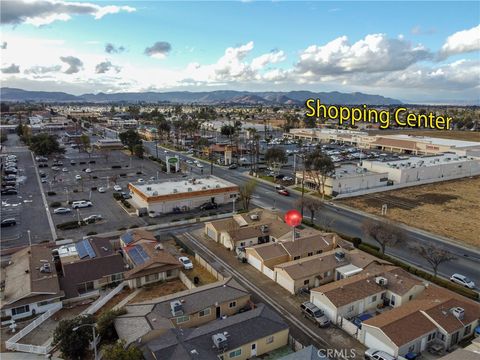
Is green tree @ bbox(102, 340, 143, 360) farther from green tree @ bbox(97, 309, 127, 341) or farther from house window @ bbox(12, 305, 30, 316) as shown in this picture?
house window @ bbox(12, 305, 30, 316)

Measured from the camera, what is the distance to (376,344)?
73.0 feet

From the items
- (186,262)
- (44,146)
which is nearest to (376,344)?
(186,262)

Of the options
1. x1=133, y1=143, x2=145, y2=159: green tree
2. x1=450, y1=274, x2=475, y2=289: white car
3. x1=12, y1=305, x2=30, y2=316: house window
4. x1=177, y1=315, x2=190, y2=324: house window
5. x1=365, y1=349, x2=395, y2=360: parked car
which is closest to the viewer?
x1=365, y1=349, x2=395, y2=360: parked car

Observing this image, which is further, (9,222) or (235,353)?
(9,222)

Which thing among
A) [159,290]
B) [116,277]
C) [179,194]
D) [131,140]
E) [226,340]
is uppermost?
[131,140]

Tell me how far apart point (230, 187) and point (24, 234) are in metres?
27.1

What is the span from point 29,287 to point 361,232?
3414cm

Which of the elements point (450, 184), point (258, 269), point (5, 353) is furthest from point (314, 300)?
point (450, 184)

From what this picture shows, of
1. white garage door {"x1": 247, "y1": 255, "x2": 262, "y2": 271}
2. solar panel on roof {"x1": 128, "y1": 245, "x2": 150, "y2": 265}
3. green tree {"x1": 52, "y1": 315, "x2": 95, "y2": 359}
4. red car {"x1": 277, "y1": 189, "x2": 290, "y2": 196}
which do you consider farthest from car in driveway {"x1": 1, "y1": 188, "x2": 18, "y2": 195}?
green tree {"x1": 52, "y1": 315, "x2": 95, "y2": 359}

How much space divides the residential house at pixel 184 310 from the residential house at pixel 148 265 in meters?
5.45

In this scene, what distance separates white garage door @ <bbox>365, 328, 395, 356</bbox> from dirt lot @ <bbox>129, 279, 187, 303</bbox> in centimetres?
1472

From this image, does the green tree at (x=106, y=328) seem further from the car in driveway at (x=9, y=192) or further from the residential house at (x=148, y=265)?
the car in driveway at (x=9, y=192)

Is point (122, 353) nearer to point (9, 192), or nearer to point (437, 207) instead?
point (9, 192)

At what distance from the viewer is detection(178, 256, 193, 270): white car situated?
33.5 metres
